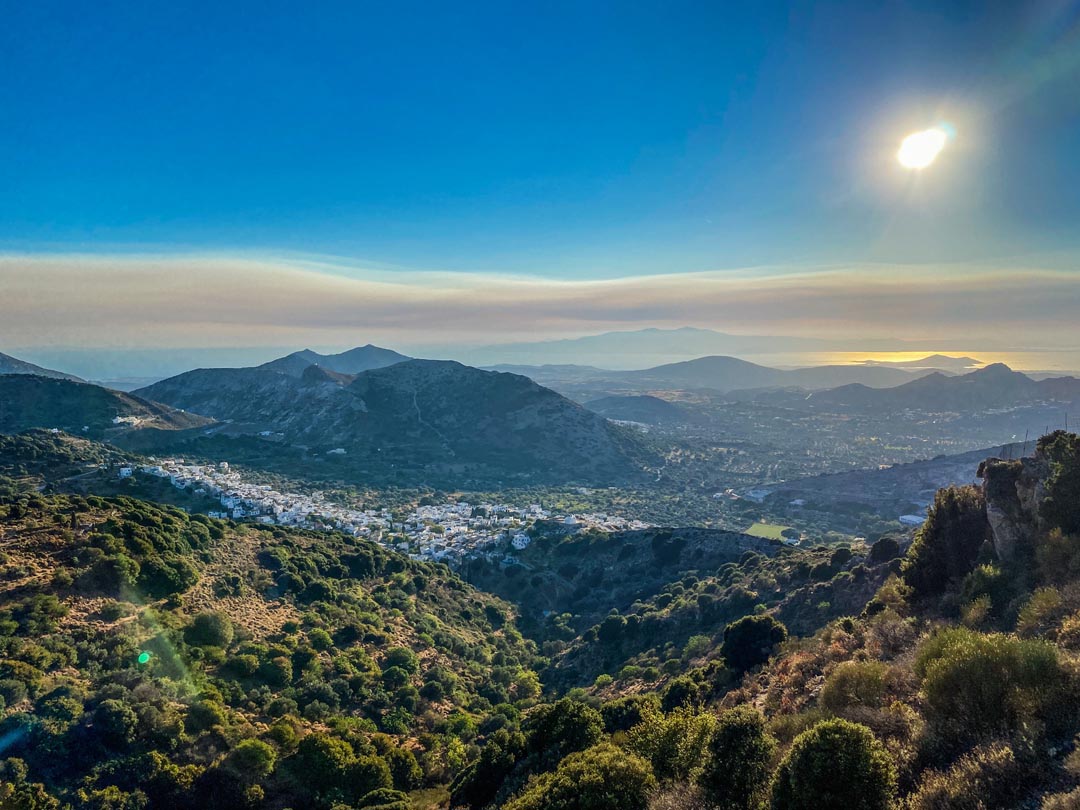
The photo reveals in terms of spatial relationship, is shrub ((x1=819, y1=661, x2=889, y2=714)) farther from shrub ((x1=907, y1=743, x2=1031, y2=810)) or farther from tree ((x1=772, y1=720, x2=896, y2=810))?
tree ((x1=772, y1=720, x2=896, y2=810))

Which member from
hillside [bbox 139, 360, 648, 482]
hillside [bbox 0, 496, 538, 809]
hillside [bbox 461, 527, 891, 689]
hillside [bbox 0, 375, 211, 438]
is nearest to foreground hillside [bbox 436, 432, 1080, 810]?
hillside [bbox 0, 496, 538, 809]

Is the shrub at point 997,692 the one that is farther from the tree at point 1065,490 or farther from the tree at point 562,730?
the tree at point 562,730

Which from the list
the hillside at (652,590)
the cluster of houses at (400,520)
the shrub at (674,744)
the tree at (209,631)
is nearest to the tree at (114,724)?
the tree at (209,631)

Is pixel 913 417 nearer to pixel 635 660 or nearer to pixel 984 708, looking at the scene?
pixel 635 660

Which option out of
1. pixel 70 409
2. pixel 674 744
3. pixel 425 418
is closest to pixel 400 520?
pixel 425 418

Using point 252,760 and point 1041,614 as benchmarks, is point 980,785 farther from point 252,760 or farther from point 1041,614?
point 252,760
